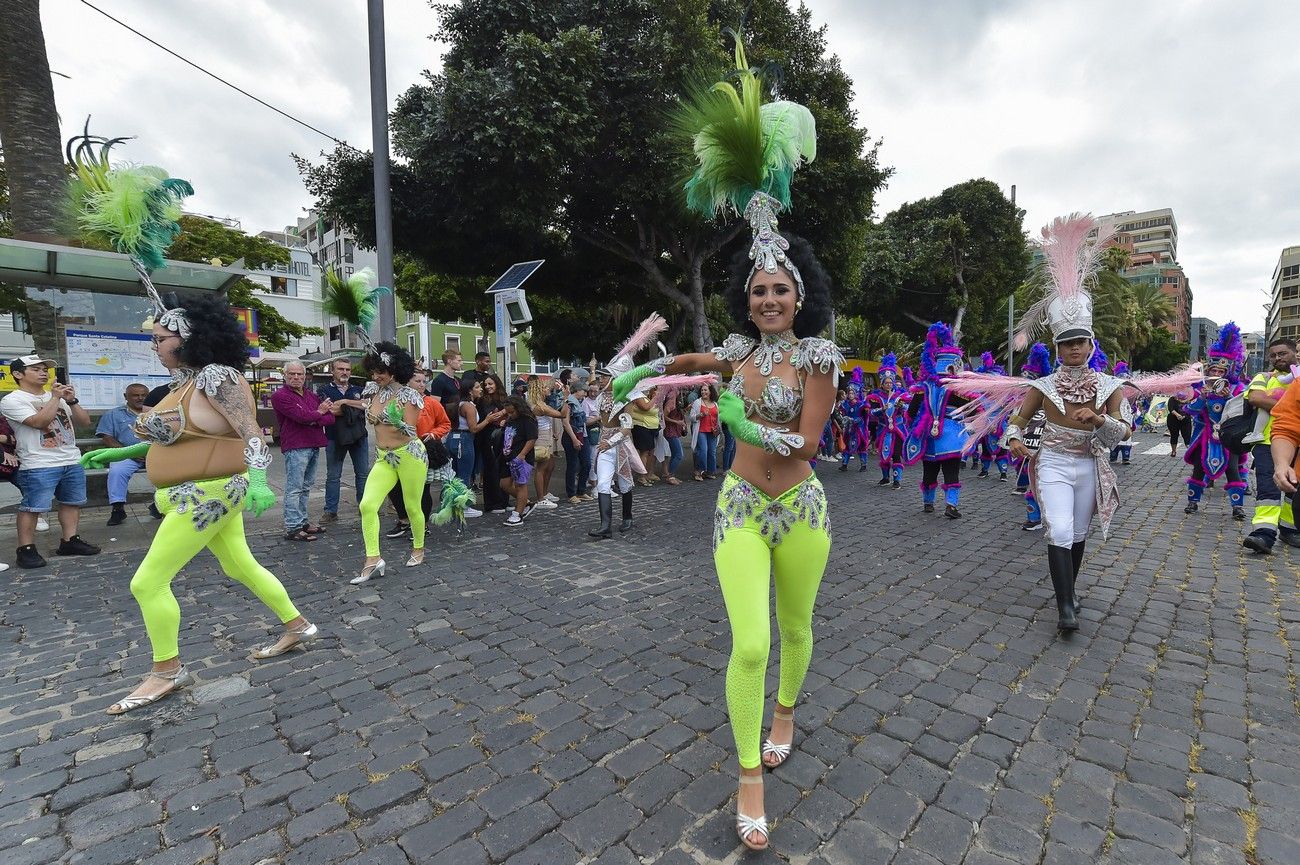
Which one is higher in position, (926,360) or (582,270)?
(582,270)

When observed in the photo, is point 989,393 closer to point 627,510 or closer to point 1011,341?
point 1011,341

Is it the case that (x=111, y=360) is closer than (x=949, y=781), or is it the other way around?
(x=949, y=781)

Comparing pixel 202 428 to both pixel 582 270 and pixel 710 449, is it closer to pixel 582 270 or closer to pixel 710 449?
pixel 710 449

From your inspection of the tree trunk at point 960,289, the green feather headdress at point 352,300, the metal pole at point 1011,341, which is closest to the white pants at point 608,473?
the green feather headdress at point 352,300

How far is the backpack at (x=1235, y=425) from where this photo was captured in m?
7.24

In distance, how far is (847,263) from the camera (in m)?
15.3

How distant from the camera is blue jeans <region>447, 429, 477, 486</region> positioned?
26.8 feet

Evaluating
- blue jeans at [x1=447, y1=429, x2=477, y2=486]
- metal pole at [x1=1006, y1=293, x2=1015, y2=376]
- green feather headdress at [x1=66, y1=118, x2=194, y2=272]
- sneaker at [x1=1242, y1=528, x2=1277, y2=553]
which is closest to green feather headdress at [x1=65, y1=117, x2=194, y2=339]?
green feather headdress at [x1=66, y1=118, x2=194, y2=272]

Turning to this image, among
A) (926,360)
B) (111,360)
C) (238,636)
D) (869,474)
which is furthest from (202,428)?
(869,474)

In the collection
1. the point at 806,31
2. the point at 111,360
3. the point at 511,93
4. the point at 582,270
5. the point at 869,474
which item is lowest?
the point at 869,474

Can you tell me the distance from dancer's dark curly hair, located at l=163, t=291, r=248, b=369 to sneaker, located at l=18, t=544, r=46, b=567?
410 cm

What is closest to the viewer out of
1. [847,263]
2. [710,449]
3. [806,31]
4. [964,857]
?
[964,857]

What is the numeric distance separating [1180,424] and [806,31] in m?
11.3

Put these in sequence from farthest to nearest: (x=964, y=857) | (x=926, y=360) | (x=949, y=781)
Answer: (x=926, y=360) → (x=949, y=781) → (x=964, y=857)
